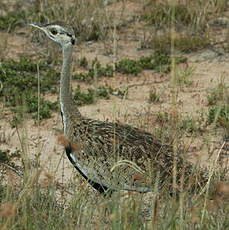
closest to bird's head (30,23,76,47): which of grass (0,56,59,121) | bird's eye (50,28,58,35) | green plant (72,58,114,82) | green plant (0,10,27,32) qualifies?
bird's eye (50,28,58,35)

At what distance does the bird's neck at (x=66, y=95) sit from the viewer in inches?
254

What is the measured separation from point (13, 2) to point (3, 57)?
1569 mm

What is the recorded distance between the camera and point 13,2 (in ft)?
35.0

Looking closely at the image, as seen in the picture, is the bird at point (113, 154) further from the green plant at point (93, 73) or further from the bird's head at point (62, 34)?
the green plant at point (93, 73)

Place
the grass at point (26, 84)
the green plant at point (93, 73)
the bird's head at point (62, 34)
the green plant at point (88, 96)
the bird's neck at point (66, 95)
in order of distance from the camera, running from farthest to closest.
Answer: the green plant at point (93, 73) < the green plant at point (88, 96) < the grass at point (26, 84) < the bird's head at point (62, 34) < the bird's neck at point (66, 95)

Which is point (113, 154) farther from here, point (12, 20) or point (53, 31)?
point (12, 20)

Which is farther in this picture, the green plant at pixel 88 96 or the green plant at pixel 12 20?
A: the green plant at pixel 12 20

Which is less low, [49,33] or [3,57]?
[49,33]

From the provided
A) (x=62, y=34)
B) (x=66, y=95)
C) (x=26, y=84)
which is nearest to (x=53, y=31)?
(x=62, y=34)

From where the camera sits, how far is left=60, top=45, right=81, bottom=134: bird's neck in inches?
254

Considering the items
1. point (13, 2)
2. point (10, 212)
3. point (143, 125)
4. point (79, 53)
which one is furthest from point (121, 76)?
point (10, 212)

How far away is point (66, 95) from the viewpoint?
656 cm

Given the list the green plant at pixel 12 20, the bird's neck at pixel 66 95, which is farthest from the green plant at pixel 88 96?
the green plant at pixel 12 20

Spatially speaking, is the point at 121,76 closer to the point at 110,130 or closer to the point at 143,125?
the point at 143,125
